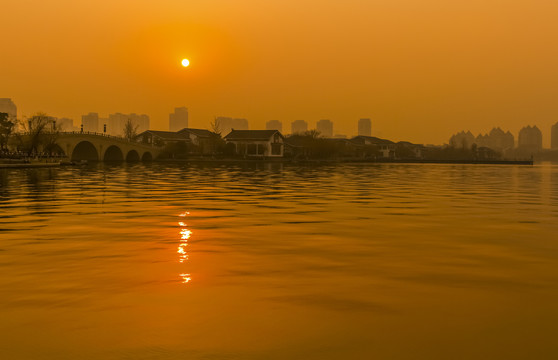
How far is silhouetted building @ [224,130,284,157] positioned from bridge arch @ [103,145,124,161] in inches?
1064

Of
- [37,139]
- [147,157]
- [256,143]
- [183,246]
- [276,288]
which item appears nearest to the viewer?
[276,288]

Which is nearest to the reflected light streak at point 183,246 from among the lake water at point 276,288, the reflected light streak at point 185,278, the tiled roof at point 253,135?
the reflected light streak at point 185,278

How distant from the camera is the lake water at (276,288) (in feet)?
22.9

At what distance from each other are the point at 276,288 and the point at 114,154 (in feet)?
403

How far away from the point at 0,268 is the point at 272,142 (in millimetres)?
126427

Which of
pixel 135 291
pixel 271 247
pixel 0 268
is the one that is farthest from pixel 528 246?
pixel 0 268

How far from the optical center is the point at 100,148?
112 meters

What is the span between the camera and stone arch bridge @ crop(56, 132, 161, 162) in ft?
326

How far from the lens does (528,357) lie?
21.5ft

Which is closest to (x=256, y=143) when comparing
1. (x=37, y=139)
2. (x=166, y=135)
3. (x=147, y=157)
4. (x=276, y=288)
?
(x=147, y=157)

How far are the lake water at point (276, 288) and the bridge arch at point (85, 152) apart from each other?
95533 mm

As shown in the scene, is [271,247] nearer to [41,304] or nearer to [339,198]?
[41,304]

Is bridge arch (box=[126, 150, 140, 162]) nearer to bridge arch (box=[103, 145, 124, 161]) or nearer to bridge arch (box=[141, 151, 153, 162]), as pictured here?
bridge arch (box=[141, 151, 153, 162])

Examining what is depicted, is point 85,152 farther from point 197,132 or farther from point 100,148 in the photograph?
point 197,132
